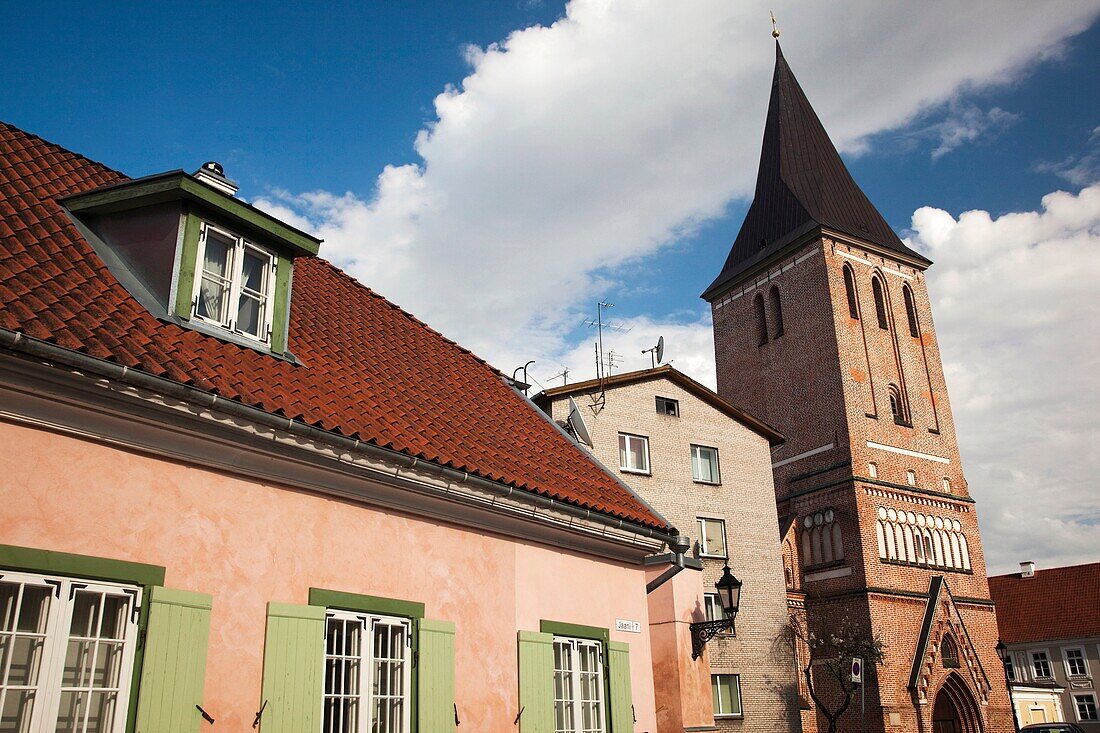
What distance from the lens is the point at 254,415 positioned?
6941 millimetres

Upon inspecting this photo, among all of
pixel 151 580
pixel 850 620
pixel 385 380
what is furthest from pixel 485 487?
pixel 850 620

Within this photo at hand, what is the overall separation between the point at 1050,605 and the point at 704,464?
3700cm

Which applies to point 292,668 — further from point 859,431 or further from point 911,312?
point 911,312

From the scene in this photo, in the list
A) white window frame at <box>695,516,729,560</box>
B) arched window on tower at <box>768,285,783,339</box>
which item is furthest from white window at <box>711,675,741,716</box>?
arched window on tower at <box>768,285,783,339</box>

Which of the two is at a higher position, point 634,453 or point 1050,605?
point 634,453

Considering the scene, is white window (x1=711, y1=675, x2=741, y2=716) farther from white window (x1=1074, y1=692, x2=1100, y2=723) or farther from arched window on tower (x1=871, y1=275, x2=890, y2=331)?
white window (x1=1074, y1=692, x2=1100, y2=723)

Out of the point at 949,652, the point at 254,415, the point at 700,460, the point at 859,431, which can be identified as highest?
the point at 859,431

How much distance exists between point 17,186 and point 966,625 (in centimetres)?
3865

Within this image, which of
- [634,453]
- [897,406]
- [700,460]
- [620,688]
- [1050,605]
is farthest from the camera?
[1050,605]

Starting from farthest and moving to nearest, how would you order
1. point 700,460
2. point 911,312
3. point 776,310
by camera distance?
point 776,310, point 911,312, point 700,460

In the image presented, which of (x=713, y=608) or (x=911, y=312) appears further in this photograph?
(x=911, y=312)

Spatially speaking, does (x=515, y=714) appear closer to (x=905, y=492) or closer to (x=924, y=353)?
(x=905, y=492)

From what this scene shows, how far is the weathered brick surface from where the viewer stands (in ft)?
116

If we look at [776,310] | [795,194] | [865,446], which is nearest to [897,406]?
[865,446]
